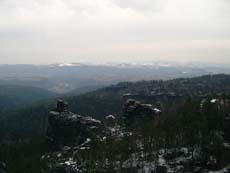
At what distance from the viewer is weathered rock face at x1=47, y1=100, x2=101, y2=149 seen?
159000 millimetres

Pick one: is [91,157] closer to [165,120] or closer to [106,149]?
[106,149]

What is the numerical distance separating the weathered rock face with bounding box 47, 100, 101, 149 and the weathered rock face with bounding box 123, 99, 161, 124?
1158 centimetres

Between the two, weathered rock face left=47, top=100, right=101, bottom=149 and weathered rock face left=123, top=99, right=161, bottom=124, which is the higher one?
weathered rock face left=123, top=99, right=161, bottom=124

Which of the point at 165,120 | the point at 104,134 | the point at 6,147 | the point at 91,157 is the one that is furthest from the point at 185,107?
the point at 6,147

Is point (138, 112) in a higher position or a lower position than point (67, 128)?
higher

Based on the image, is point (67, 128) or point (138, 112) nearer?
point (138, 112)

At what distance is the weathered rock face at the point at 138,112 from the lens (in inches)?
6191

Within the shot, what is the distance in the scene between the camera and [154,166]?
109438mm

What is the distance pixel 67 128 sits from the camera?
164 meters

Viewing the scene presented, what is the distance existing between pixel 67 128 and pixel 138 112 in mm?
27056

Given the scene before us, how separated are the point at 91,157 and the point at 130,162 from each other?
1176 centimetres

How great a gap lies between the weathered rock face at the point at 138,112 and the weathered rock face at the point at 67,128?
11582mm

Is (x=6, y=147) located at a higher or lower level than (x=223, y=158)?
lower

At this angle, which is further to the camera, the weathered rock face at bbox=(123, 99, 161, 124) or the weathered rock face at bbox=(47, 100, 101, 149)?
the weathered rock face at bbox=(47, 100, 101, 149)
